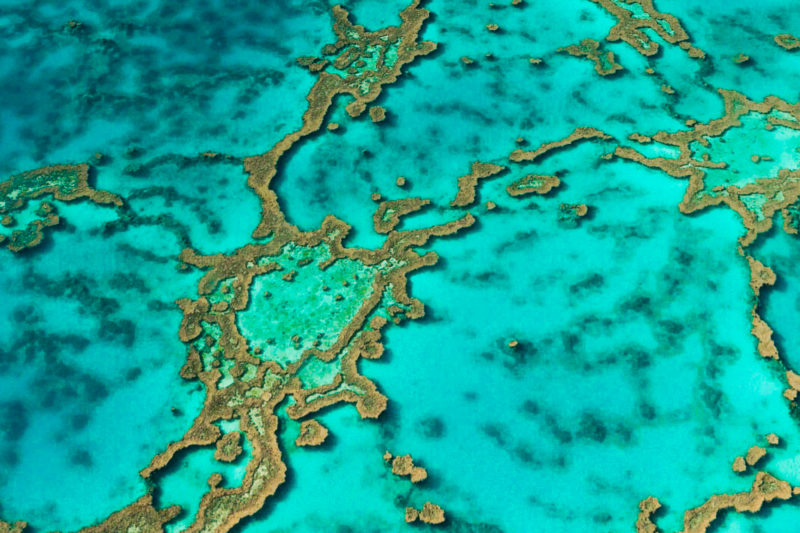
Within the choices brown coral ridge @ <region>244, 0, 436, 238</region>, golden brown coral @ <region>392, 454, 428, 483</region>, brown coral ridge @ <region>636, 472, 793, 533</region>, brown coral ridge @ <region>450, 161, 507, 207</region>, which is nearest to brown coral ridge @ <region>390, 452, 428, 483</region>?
golden brown coral @ <region>392, 454, 428, 483</region>

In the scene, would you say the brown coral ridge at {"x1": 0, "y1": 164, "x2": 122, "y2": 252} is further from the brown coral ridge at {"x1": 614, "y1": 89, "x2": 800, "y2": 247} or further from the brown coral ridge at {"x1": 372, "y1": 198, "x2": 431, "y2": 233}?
the brown coral ridge at {"x1": 614, "y1": 89, "x2": 800, "y2": 247}

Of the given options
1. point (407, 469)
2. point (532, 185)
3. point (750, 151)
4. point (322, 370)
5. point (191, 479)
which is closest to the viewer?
point (407, 469)

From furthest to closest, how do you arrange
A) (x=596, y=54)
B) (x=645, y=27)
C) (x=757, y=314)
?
(x=645, y=27)
(x=596, y=54)
(x=757, y=314)

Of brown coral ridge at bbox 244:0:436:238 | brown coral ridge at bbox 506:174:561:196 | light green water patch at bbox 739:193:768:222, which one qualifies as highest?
brown coral ridge at bbox 244:0:436:238

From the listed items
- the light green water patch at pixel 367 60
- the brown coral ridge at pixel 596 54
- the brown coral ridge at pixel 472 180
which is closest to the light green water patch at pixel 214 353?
the brown coral ridge at pixel 472 180

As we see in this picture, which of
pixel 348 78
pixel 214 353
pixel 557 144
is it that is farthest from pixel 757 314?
pixel 348 78

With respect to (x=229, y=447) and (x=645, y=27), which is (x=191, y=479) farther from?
(x=645, y=27)
